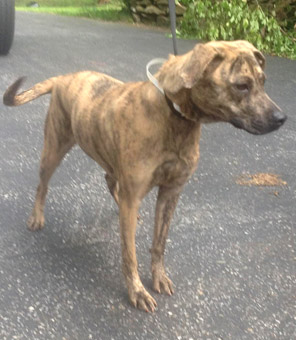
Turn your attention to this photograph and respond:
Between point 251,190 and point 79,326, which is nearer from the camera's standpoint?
point 79,326

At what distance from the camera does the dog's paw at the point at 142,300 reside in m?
3.12

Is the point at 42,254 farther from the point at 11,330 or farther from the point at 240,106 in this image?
the point at 240,106

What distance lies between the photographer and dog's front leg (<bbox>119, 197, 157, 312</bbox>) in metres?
3.01

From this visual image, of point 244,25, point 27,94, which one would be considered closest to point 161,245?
point 27,94

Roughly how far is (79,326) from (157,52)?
7.97m

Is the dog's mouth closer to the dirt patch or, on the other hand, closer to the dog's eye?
the dog's eye

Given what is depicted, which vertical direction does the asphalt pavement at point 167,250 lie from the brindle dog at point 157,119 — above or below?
below

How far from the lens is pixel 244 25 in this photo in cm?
1007

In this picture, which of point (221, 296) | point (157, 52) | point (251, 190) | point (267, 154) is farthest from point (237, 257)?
point (157, 52)

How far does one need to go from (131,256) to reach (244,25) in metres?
7.93

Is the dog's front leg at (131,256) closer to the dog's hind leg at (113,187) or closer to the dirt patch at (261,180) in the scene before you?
the dog's hind leg at (113,187)

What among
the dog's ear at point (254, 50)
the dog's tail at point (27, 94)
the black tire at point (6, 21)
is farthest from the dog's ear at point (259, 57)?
the black tire at point (6, 21)

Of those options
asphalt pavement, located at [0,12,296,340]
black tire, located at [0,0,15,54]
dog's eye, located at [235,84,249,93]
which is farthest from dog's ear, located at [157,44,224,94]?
black tire, located at [0,0,15,54]

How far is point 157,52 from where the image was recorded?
10.2 meters
